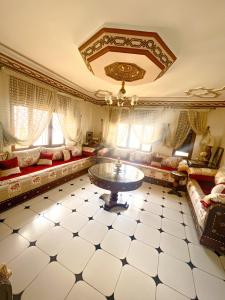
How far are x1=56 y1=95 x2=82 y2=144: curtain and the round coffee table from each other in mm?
2127

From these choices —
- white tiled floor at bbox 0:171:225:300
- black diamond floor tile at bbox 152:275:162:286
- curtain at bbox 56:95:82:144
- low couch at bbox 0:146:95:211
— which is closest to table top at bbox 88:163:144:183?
white tiled floor at bbox 0:171:225:300

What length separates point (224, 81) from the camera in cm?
257

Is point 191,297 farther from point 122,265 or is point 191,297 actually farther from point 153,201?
point 153,201

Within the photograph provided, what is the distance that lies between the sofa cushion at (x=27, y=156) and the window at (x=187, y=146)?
4.33 m

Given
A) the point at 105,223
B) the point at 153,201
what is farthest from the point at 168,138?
the point at 105,223

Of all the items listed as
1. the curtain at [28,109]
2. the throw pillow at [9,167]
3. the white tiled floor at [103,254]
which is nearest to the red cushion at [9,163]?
the throw pillow at [9,167]

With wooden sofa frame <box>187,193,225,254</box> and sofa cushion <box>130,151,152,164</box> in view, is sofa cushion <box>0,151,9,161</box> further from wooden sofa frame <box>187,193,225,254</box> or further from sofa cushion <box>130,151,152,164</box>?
wooden sofa frame <box>187,193,225,254</box>

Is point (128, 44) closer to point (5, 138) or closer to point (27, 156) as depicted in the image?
point (5, 138)

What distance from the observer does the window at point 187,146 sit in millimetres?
4617

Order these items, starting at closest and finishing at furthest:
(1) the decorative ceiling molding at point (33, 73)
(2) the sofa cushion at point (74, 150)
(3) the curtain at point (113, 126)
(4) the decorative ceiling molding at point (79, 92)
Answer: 1. (1) the decorative ceiling molding at point (33, 73)
2. (4) the decorative ceiling molding at point (79, 92)
3. (2) the sofa cushion at point (74, 150)
4. (3) the curtain at point (113, 126)

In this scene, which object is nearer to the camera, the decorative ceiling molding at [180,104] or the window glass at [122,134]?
the decorative ceiling molding at [180,104]

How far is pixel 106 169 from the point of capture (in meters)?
3.23

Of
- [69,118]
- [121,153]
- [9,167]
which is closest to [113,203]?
[9,167]

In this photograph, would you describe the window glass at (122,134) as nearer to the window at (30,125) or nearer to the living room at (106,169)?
the living room at (106,169)
